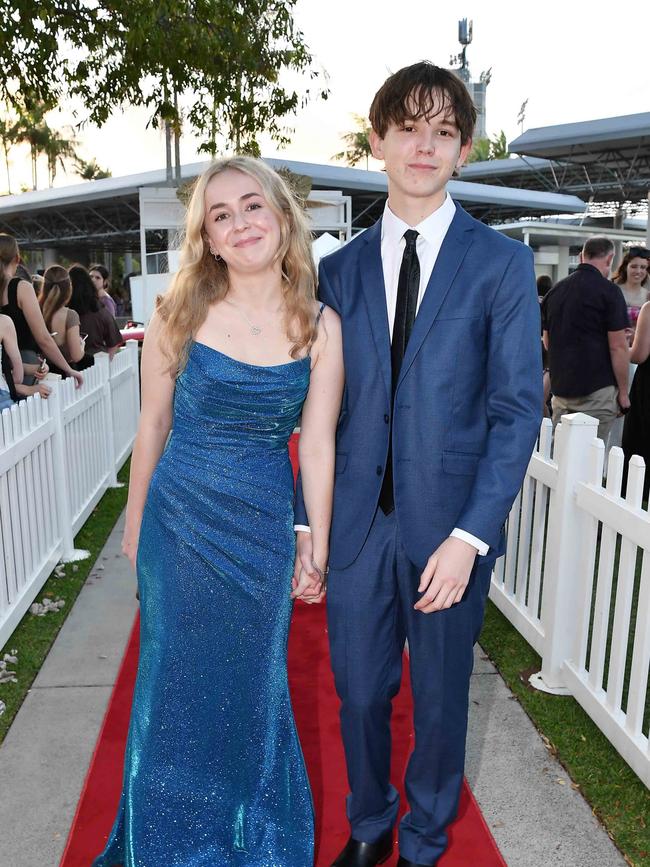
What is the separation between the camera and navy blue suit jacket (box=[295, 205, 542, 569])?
222cm

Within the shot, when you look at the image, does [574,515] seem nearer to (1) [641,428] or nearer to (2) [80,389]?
(1) [641,428]

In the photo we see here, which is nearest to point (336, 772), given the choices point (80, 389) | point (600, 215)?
point (80, 389)

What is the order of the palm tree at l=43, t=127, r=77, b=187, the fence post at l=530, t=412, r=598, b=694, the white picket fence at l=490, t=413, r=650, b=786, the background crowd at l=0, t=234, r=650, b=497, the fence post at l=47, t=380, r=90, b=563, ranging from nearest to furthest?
the white picket fence at l=490, t=413, r=650, b=786
the fence post at l=530, t=412, r=598, b=694
the fence post at l=47, t=380, r=90, b=563
the background crowd at l=0, t=234, r=650, b=497
the palm tree at l=43, t=127, r=77, b=187

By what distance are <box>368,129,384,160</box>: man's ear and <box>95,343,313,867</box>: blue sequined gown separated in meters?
0.64

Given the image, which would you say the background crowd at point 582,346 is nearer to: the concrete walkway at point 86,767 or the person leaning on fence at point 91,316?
the person leaning on fence at point 91,316

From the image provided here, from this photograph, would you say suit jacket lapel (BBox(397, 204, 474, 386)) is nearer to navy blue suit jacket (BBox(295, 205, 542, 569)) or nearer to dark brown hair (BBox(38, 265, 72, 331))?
navy blue suit jacket (BBox(295, 205, 542, 569))

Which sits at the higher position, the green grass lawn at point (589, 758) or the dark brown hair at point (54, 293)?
the dark brown hair at point (54, 293)

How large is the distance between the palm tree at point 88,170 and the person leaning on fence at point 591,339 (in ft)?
260

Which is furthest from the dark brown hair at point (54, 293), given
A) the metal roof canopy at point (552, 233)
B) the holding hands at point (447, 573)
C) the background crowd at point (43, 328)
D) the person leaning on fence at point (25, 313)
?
the metal roof canopy at point (552, 233)

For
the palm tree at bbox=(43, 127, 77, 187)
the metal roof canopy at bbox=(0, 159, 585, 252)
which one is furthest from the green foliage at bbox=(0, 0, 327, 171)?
the palm tree at bbox=(43, 127, 77, 187)

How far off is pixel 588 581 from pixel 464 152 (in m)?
2.08

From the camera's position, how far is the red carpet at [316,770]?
2791 mm

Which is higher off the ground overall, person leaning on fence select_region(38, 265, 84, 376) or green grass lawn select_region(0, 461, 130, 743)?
person leaning on fence select_region(38, 265, 84, 376)

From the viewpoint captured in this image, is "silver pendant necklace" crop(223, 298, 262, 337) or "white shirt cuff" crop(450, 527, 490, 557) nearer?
"white shirt cuff" crop(450, 527, 490, 557)
